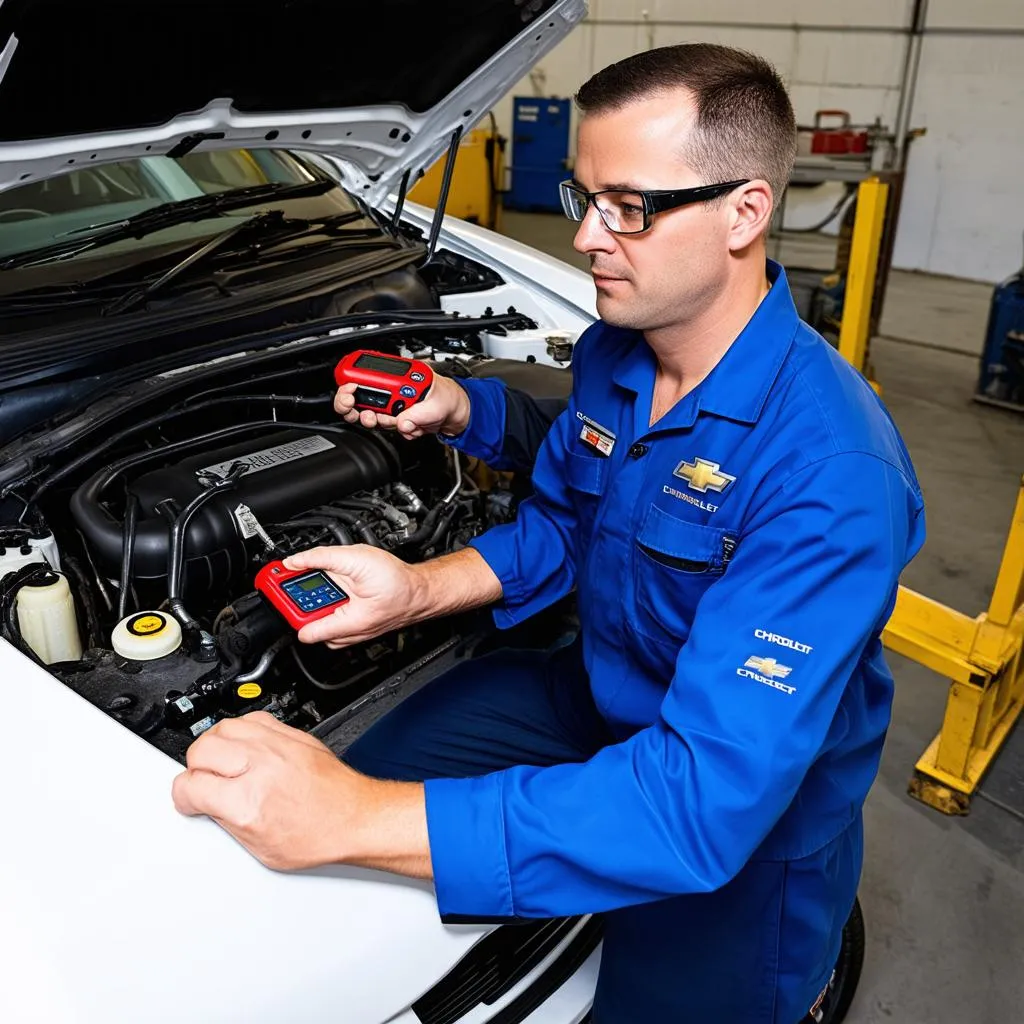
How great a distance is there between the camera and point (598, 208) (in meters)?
1.12

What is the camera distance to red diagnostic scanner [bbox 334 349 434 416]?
1539 mm

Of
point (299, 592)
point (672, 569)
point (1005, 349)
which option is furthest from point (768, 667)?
point (1005, 349)

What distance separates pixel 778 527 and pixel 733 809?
295 millimetres

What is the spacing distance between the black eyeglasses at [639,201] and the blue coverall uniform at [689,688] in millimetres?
177

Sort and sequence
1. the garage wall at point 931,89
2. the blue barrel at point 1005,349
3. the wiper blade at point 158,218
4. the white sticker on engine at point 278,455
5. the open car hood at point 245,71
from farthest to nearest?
the garage wall at point 931,89 < the blue barrel at point 1005,349 < the wiper blade at point 158,218 < the white sticker on engine at point 278,455 < the open car hood at point 245,71

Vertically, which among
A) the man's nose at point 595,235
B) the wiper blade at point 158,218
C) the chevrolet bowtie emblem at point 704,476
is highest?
the man's nose at point 595,235

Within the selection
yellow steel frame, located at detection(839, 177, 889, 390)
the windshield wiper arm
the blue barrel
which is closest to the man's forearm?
the windshield wiper arm

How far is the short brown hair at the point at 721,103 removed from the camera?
3.51ft

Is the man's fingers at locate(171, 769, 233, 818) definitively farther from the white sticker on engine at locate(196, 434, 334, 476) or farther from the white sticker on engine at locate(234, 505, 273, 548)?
the white sticker on engine at locate(196, 434, 334, 476)

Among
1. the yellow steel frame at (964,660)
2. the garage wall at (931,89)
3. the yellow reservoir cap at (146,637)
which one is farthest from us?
the garage wall at (931,89)

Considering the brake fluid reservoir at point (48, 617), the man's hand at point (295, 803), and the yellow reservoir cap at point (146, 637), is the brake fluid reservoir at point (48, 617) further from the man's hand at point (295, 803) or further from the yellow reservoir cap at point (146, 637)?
the man's hand at point (295, 803)

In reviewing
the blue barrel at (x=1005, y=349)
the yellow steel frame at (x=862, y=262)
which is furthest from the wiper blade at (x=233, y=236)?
the blue barrel at (x=1005, y=349)

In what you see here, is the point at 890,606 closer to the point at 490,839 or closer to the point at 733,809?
the point at 733,809

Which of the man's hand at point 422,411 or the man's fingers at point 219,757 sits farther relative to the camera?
the man's hand at point 422,411
